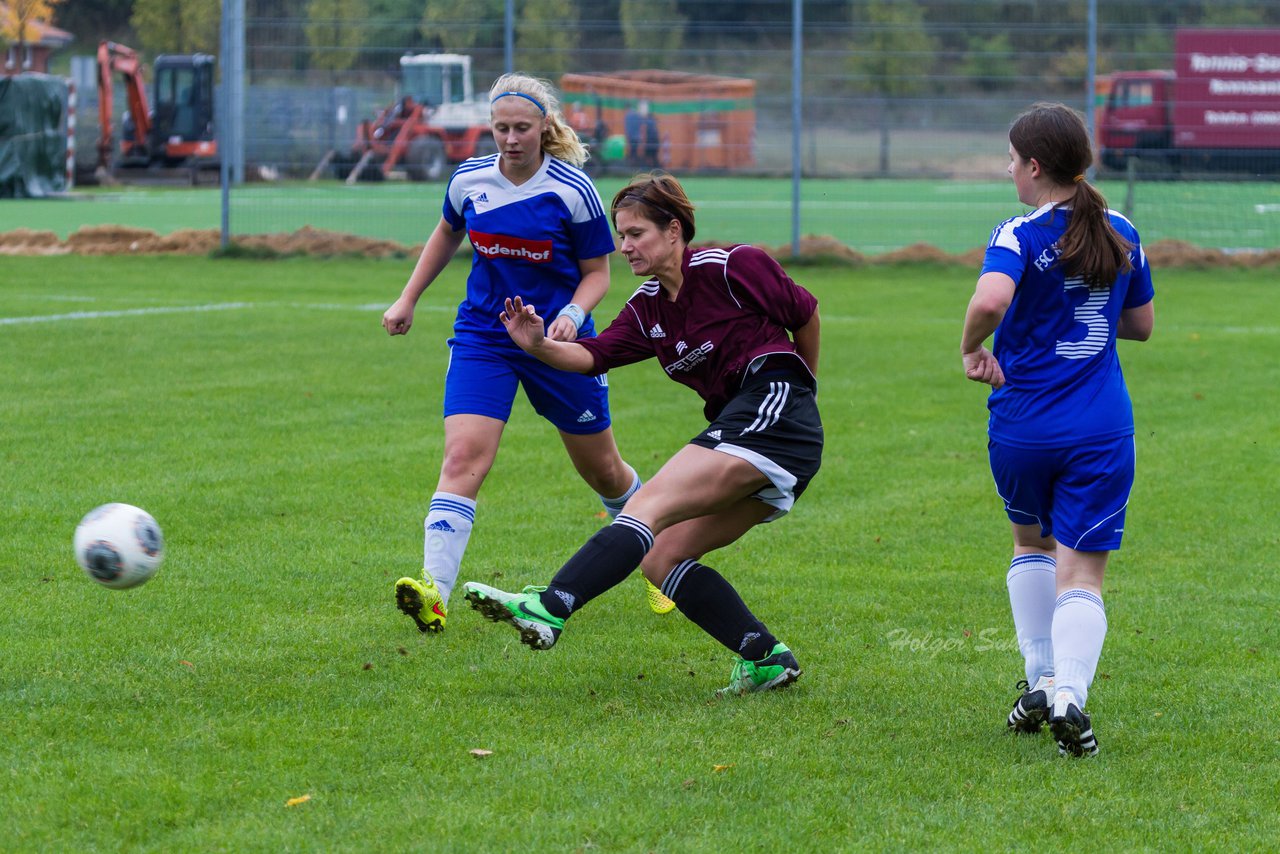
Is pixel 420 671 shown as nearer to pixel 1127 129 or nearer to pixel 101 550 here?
pixel 101 550

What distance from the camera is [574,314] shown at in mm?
5809

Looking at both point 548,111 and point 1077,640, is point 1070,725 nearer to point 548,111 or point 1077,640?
point 1077,640

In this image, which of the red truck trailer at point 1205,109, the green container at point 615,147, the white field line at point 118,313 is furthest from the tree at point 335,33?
the red truck trailer at point 1205,109

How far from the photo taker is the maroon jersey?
4902mm

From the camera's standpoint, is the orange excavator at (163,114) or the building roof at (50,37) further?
the building roof at (50,37)

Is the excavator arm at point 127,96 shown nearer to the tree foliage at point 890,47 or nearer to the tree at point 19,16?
the tree at point 19,16

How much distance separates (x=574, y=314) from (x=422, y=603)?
1158 millimetres

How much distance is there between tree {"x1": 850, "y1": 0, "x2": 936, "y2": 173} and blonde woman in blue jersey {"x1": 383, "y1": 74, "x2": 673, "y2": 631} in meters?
15.9

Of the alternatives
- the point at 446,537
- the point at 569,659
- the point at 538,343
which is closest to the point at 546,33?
the point at 446,537

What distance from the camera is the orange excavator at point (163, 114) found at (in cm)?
3906

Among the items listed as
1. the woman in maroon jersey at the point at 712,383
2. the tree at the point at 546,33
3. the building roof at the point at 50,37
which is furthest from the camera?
the building roof at the point at 50,37

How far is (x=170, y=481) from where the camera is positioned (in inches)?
321

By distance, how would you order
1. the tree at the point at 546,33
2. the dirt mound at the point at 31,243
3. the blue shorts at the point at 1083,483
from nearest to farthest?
the blue shorts at the point at 1083,483 < the tree at the point at 546,33 < the dirt mound at the point at 31,243

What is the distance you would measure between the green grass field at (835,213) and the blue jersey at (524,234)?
16.3m
